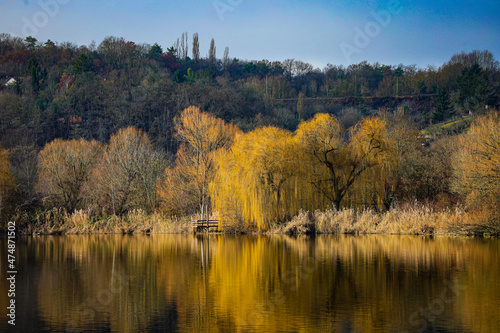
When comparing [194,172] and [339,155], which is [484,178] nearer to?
[339,155]

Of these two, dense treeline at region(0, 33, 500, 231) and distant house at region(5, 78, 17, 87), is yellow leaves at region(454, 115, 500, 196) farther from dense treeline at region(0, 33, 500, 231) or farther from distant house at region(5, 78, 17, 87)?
distant house at region(5, 78, 17, 87)

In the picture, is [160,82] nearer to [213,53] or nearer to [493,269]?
[213,53]

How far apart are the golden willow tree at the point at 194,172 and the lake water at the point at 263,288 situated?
45.6ft

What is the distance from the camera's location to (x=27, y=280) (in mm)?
19812

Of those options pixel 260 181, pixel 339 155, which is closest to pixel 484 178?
pixel 339 155

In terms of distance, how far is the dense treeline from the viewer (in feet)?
132

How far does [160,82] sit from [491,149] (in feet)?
239

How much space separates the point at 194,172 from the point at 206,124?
184 inches

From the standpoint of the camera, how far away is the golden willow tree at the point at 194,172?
142ft

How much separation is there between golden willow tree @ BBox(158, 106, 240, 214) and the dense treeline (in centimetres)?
14

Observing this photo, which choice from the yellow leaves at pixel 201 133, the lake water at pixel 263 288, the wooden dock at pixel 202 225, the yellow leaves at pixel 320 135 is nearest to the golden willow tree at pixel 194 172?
the yellow leaves at pixel 201 133

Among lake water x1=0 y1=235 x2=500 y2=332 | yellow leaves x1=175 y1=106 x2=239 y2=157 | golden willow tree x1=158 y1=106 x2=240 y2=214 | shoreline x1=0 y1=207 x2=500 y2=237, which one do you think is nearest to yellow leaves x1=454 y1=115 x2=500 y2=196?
shoreline x1=0 y1=207 x2=500 y2=237

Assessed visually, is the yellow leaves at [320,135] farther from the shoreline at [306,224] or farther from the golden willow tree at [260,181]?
the shoreline at [306,224]

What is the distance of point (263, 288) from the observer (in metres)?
17.5
